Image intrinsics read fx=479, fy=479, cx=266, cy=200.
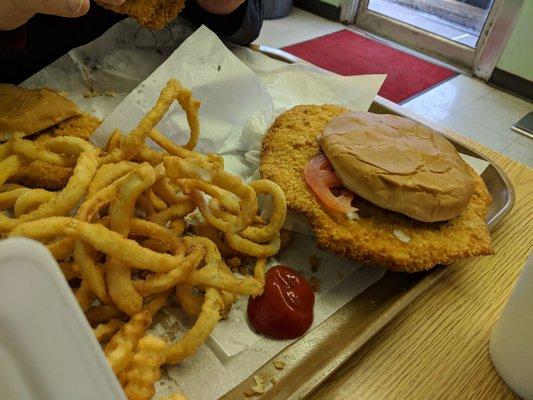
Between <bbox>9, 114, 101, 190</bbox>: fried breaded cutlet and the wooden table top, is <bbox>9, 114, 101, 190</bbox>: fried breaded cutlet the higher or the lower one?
the higher one

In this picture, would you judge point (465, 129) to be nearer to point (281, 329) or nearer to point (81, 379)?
point (281, 329)

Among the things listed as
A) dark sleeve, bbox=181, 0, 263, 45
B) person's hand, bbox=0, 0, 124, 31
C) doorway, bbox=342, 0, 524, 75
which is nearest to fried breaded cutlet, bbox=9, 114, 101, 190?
person's hand, bbox=0, 0, 124, 31

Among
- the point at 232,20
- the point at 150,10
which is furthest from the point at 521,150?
the point at 150,10

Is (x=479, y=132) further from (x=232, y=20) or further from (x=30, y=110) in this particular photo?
(x=30, y=110)

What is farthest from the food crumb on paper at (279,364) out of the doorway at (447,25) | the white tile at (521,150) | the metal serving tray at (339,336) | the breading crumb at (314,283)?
the doorway at (447,25)

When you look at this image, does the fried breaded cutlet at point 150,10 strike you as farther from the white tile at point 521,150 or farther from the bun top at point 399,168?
the white tile at point 521,150

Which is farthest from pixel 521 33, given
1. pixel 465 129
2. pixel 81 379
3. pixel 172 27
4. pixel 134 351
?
pixel 81 379

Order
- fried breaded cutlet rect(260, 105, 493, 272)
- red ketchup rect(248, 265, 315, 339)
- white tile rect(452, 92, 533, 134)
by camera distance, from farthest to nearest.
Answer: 1. white tile rect(452, 92, 533, 134)
2. fried breaded cutlet rect(260, 105, 493, 272)
3. red ketchup rect(248, 265, 315, 339)

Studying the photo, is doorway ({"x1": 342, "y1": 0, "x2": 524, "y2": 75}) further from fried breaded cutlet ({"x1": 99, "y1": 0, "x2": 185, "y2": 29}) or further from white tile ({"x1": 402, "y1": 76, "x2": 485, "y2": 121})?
fried breaded cutlet ({"x1": 99, "y1": 0, "x2": 185, "y2": 29})
